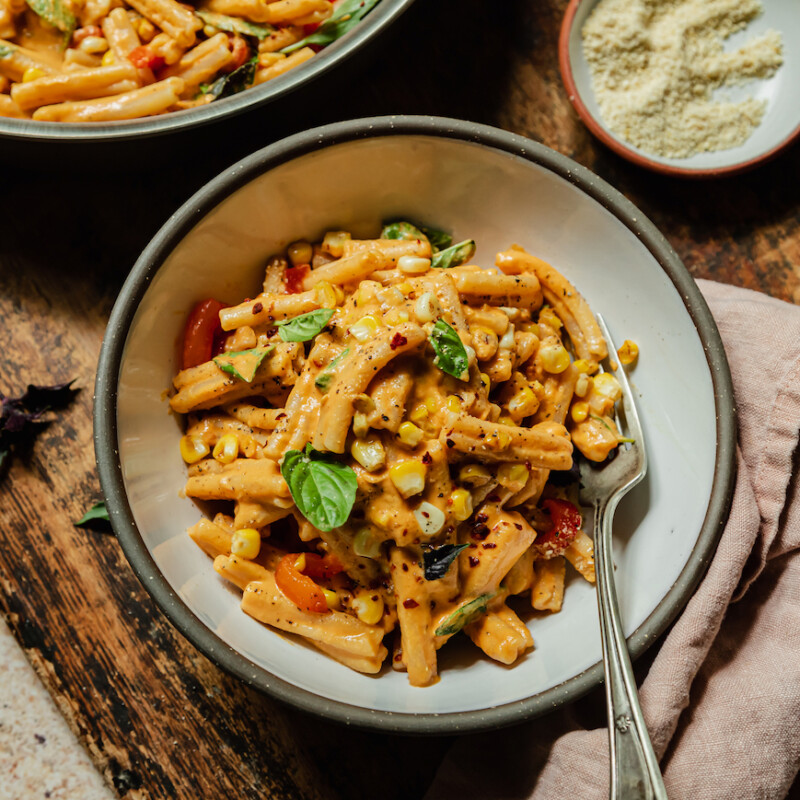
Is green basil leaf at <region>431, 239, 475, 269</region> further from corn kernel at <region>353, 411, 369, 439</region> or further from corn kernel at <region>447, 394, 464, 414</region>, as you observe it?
corn kernel at <region>353, 411, 369, 439</region>

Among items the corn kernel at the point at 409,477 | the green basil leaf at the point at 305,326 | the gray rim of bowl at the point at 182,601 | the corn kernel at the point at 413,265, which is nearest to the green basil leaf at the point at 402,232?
the corn kernel at the point at 413,265

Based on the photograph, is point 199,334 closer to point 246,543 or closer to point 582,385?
point 246,543

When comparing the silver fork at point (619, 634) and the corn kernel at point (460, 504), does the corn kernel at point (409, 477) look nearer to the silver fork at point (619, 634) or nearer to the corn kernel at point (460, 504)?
the corn kernel at point (460, 504)

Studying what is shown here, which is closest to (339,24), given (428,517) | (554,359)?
(554,359)

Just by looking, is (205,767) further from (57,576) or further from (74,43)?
(74,43)

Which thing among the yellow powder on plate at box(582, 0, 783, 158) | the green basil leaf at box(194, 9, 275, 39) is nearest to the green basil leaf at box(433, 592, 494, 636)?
the yellow powder on plate at box(582, 0, 783, 158)

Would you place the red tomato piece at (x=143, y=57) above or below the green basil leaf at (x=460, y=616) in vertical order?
above

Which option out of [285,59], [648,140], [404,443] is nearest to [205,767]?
[404,443]
